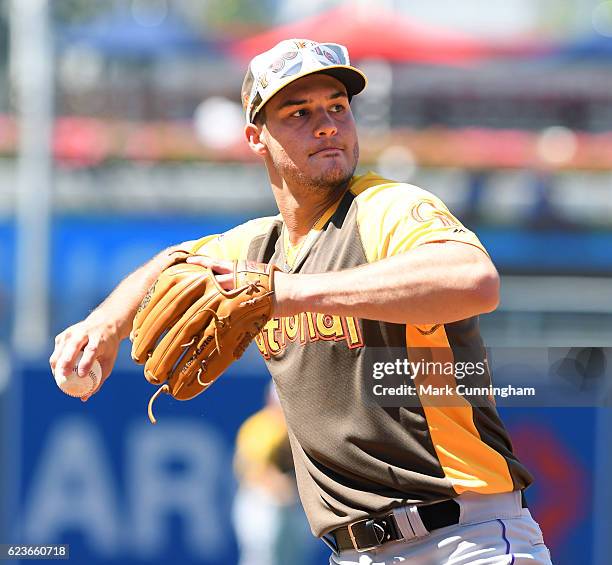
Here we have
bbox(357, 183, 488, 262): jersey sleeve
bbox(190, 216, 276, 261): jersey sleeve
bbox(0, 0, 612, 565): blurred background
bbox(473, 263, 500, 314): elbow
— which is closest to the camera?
bbox(473, 263, 500, 314): elbow

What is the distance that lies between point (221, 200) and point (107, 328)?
11280 millimetres

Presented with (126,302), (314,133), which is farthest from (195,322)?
(314,133)

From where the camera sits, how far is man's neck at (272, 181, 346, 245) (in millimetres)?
3027

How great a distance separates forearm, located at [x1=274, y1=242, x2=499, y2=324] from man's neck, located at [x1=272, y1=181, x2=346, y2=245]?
1.68ft

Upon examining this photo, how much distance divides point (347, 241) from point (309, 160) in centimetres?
28

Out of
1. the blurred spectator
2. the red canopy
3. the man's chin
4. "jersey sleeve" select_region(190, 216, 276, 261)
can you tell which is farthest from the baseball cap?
the red canopy

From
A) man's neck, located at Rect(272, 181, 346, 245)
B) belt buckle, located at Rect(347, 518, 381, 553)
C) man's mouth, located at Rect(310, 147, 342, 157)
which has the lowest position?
belt buckle, located at Rect(347, 518, 381, 553)

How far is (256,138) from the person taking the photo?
324 cm

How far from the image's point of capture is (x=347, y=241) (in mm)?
2869

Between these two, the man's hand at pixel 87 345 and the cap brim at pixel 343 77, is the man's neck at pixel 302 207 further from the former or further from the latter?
the man's hand at pixel 87 345

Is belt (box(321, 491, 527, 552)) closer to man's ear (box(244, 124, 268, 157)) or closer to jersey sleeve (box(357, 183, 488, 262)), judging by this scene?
jersey sleeve (box(357, 183, 488, 262))

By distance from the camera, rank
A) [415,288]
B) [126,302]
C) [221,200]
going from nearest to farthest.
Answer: [415,288]
[126,302]
[221,200]

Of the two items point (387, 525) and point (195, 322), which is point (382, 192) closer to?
point (195, 322)

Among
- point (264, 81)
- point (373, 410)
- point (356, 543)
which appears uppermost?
point (264, 81)
